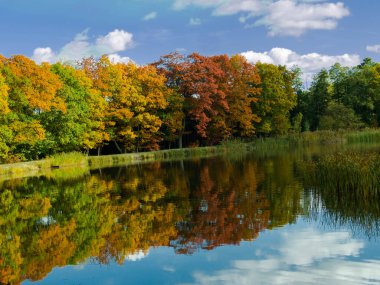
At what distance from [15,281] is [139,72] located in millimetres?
45597

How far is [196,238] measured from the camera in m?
11.3

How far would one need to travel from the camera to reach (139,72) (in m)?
53.0

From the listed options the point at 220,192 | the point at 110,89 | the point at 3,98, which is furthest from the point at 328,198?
the point at 110,89

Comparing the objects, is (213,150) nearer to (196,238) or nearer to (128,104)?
(128,104)

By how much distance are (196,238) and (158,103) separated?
41.5 m

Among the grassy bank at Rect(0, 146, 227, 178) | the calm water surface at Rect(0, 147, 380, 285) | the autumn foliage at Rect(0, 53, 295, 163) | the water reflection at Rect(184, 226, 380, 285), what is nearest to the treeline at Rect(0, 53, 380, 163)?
the autumn foliage at Rect(0, 53, 295, 163)

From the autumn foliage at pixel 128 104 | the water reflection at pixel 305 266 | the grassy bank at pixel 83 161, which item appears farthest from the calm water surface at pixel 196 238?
the autumn foliage at pixel 128 104

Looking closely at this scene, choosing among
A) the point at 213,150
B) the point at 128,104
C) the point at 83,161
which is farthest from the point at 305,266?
the point at 213,150

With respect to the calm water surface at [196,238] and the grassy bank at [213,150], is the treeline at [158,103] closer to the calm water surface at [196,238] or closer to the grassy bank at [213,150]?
the grassy bank at [213,150]

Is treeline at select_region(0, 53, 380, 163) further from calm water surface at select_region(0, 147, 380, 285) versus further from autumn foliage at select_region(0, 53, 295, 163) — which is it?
calm water surface at select_region(0, 147, 380, 285)

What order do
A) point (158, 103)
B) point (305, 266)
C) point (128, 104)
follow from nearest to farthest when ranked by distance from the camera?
point (305, 266) → point (128, 104) → point (158, 103)

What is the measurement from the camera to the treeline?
127 ft

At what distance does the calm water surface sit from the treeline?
21.1 metres

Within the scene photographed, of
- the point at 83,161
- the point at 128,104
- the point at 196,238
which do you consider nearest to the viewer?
Answer: the point at 196,238
